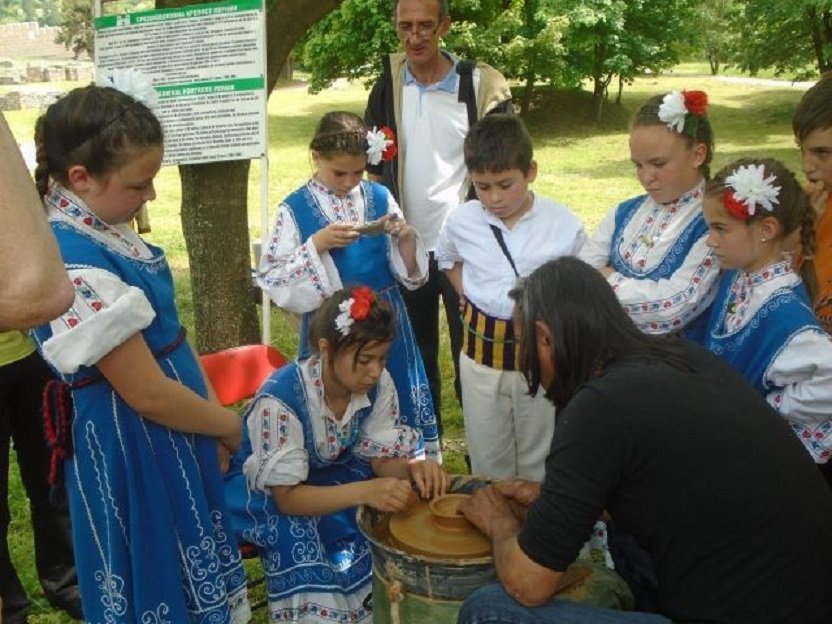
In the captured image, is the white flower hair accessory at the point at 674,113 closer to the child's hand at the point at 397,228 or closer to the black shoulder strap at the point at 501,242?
the black shoulder strap at the point at 501,242

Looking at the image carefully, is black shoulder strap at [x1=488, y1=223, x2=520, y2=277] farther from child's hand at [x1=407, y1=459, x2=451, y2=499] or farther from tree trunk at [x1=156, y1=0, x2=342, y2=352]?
tree trunk at [x1=156, y1=0, x2=342, y2=352]

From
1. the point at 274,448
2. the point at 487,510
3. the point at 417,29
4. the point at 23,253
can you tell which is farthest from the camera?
the point at 417,29

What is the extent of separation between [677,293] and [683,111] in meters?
0.61

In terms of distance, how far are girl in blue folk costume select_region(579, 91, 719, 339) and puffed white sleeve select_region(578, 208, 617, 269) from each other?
0.07 metres

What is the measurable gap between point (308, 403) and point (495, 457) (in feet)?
3.19

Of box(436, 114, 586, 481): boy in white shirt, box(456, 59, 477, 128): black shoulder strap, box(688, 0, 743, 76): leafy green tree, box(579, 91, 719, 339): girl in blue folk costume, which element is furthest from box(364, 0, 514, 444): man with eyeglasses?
box(688, 0, 743, 76): leafy green tree

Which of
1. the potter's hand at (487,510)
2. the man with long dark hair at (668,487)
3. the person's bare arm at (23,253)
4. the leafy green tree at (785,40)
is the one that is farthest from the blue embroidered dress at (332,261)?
the leafy green tree at (785,40)

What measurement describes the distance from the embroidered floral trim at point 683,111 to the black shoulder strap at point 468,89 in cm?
123

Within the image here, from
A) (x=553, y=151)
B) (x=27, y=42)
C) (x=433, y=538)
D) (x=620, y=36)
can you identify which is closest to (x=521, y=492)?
(x=433, y=538)

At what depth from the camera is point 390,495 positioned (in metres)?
2.54

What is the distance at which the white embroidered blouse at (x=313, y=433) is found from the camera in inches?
106

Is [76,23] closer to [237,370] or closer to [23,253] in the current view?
[237,370]

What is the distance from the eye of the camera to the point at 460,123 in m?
4.11

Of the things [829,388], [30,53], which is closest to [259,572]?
[829,388]
